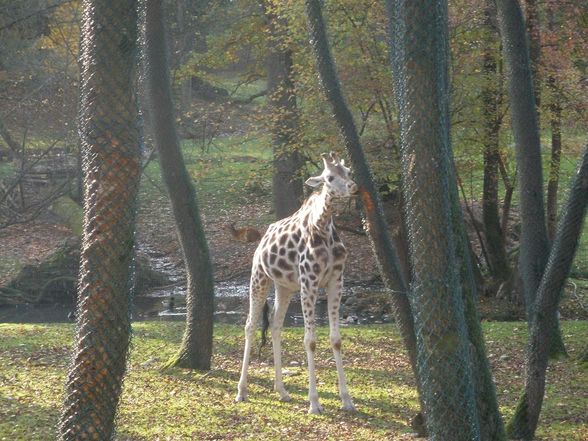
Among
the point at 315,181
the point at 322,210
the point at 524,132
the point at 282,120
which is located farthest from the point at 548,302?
the point at 282,120

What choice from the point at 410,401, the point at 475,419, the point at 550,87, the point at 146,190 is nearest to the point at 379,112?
the point at 550,87

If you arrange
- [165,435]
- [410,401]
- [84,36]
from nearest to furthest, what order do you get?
[84,36]
[165,435]
[410,401]

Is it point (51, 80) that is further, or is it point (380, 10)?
point (51, 80)

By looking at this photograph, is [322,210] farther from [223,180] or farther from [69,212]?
[223,180]

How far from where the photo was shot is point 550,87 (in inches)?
705

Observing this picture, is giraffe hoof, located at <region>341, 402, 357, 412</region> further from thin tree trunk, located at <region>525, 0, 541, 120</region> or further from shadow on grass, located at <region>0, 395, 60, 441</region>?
thin tree trunk, located at <region>525, 0, 541, 120</region>

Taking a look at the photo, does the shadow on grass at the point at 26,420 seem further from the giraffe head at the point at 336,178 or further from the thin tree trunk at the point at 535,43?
the thin tree trunk at the point at 535,43

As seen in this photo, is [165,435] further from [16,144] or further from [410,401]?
[16,144]

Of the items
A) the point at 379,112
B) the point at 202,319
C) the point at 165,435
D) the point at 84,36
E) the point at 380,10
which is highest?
the point at 380,10

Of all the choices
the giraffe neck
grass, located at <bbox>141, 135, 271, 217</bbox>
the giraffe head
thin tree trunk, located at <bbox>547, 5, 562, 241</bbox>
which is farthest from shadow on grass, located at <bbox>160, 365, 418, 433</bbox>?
grass, located at <bbox>141, 135, 271, 217</bbox>

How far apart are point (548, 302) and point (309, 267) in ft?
10.8

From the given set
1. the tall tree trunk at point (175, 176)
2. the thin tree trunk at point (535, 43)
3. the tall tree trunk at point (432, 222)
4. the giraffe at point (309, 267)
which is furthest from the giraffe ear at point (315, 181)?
the thin tree trunk at point (535, 43)

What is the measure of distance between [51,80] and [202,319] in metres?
15.0

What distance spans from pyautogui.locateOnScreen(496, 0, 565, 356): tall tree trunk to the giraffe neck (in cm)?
245
